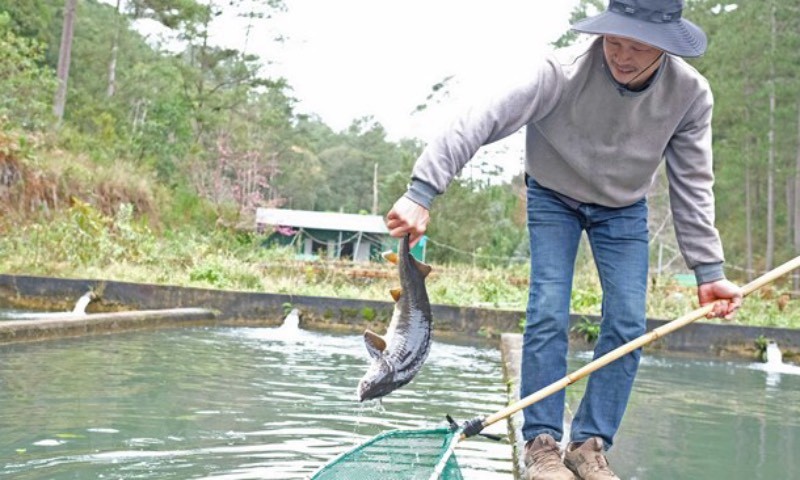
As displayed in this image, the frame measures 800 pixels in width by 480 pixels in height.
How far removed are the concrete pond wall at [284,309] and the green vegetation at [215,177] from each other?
3.67ft

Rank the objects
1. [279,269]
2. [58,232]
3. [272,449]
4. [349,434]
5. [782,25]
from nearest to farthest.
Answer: [272,449]
[349,434]
[58,232]
[279,269]
[782,25]

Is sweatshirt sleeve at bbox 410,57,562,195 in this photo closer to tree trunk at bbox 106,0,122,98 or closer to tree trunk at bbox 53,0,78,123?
tree trunk at bbox 53,0,78,123

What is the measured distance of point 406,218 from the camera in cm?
271

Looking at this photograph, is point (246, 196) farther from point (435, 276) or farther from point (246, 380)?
point (246, 380)

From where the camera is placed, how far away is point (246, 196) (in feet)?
111

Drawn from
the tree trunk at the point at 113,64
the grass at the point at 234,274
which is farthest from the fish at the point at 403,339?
the tree trunk at the point at 113,64

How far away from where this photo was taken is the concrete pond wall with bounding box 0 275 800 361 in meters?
12.1

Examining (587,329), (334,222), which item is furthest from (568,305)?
(334,222)

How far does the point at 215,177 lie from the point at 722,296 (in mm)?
29877

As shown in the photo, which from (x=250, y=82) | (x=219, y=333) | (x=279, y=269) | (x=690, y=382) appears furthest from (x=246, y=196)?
(x=690, y=382)

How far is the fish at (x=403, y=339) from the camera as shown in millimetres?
2746

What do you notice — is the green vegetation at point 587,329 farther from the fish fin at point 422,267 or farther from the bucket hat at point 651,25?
the fish fin at point 422,267

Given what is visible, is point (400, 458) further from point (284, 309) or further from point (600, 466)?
point (284, 309)

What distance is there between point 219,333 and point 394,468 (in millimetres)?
8095
